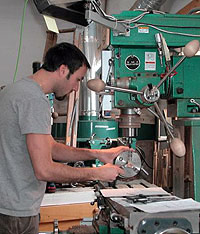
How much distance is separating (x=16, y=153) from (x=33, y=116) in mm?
173

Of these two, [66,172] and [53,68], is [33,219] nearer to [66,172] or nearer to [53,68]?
[66,172]

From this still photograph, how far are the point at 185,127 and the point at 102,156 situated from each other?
44 cm

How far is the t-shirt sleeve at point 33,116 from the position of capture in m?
1.34

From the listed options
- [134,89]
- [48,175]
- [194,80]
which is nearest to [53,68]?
[134,89]

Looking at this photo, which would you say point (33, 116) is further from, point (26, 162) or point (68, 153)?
point (68, 153)

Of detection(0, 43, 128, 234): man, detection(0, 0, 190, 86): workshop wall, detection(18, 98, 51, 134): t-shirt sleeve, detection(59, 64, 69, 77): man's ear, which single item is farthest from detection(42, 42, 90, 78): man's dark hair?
detection(0, 0, 190, 86): workshop wall

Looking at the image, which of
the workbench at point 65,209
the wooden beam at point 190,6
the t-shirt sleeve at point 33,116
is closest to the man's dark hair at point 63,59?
the t-shirt sleeve at point 33,116

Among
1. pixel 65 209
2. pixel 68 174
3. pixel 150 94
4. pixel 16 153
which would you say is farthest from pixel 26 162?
pixel 65 209

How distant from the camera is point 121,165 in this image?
4.78ft

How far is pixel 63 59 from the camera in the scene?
1559 mm

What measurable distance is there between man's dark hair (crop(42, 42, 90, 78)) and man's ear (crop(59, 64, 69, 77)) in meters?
0.01

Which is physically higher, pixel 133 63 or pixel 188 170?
pixel 133 63

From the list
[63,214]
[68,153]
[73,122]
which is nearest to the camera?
[68,153]

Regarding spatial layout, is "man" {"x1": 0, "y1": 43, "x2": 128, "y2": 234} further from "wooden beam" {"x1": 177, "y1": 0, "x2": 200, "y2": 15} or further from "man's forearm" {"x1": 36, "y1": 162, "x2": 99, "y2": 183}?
"wooden beam" {"x1": 177, "y1": 0, "x2": 200, "y2": 15}
